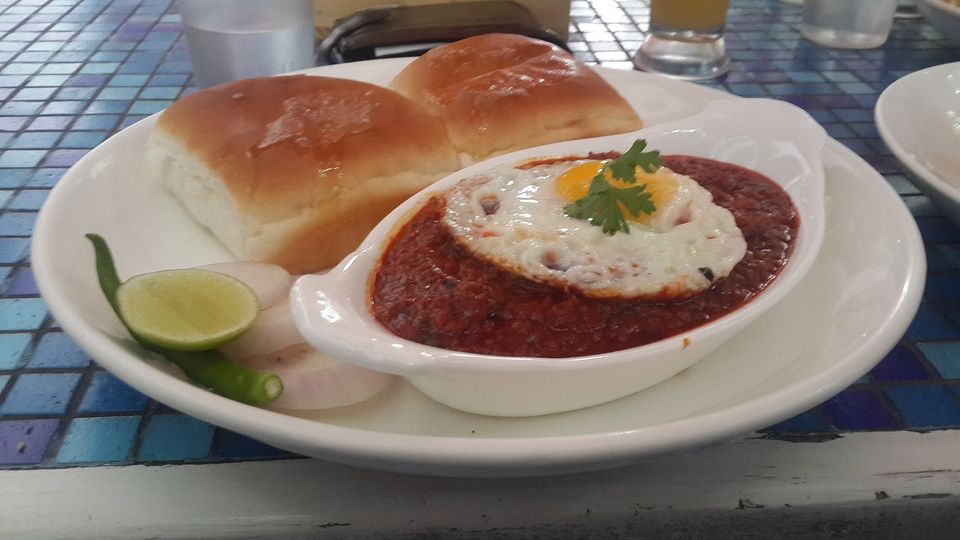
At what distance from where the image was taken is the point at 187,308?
34.4 inches

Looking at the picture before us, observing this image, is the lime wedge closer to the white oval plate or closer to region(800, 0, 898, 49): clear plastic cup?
the white oval plate

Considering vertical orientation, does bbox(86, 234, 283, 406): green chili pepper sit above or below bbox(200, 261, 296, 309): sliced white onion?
above

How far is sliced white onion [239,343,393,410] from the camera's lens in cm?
83

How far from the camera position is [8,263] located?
1.18 m

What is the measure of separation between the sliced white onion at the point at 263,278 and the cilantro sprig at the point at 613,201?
15.9 inches

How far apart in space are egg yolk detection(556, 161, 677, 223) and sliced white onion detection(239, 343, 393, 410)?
38 cm

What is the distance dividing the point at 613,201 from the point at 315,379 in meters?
0.45

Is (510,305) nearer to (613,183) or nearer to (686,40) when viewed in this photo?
(613,183)

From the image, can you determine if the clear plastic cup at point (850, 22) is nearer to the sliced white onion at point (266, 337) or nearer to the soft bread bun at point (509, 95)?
the soft bread bun at point (509, 95)

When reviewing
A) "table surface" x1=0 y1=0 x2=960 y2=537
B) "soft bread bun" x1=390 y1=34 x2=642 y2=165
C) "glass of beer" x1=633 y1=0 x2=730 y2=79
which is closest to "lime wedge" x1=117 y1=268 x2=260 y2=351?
"table surface" x1=0 y1=0 x2=960 y2=537

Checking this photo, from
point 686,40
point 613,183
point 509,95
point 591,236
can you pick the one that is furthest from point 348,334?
point 686,40

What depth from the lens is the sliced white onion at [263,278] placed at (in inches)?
38.5

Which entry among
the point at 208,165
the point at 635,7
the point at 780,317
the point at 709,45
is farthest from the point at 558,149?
the point at 635,7

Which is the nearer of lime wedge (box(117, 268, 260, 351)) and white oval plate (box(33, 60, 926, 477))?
white oval plate (box(33, 60, 926, 477))
